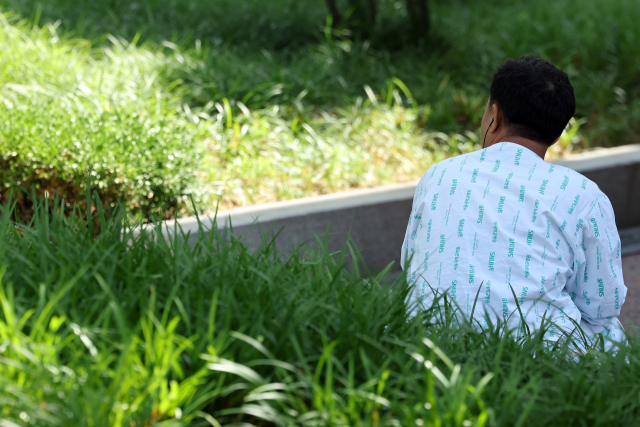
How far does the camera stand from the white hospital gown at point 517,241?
211 centimetres

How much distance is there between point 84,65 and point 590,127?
496cm

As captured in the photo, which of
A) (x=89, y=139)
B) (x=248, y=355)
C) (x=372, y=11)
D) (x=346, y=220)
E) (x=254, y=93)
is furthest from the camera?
(x=372, y=11)

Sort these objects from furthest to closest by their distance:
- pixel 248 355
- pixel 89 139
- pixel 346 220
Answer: pixel 346 220 < pixel 89 139 < pixel 248 355

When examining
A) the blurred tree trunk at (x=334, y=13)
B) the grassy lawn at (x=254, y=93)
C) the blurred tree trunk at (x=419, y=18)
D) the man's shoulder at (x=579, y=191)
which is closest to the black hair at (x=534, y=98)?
the man's shoulder at (x=579, y=191)

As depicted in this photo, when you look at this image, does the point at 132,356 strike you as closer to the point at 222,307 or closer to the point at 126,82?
the point at 222,307

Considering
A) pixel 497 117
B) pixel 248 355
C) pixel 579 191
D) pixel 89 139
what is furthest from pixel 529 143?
pixel 89 139

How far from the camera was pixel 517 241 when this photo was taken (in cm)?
210

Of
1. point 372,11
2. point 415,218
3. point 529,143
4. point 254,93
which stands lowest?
point 254,93

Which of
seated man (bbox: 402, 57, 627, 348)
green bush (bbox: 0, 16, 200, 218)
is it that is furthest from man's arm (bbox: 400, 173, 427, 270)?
green bush (bbox: 0, 16, 200, 218)

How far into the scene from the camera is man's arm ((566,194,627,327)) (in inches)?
85.2

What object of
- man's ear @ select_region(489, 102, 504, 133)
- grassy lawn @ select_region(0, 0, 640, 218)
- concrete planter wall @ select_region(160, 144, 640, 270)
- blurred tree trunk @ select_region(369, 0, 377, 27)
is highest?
man's ear @ select_region(489, 102, 504, 133)

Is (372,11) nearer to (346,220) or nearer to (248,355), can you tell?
(346,220)

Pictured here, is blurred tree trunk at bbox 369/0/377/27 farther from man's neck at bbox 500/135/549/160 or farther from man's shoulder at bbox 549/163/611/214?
man's shoulder at bbox 549/163/611/214

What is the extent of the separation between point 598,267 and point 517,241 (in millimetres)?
351
